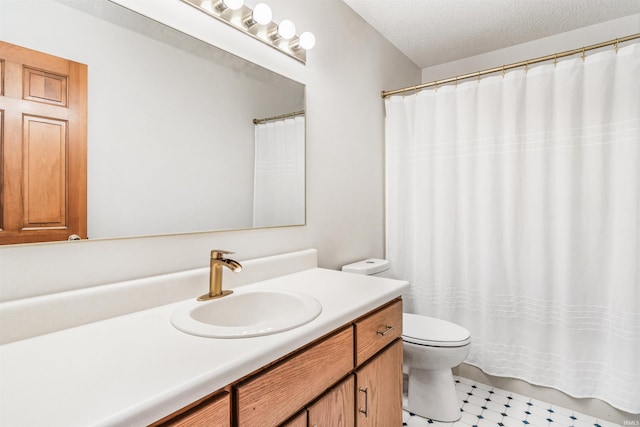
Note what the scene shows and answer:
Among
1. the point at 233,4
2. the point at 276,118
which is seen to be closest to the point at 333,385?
the point at 276,118

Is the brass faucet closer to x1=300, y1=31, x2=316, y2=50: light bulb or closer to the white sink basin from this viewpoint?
the white sink basin

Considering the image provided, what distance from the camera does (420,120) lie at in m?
2.24

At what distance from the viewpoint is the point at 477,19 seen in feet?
6.92

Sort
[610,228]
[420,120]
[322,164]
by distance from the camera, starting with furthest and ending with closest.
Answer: [420,120] → [322,164] → [610,228]

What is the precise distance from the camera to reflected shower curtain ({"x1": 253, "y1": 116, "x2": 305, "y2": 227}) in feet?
4.81

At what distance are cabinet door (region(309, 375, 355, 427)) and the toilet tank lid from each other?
34.3 inches

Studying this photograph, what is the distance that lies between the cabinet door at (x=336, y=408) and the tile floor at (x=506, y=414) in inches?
37.3

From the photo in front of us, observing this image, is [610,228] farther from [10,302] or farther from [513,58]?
[10,302]

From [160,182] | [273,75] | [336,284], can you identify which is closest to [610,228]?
[336,284]

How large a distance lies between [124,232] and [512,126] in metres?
2.05

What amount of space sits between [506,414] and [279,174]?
5.84ft

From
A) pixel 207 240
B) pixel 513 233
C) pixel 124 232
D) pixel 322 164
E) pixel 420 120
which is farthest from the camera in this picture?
pixel 420 120

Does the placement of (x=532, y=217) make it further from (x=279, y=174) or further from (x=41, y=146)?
(x=41, y=146)

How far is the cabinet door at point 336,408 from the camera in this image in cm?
91
